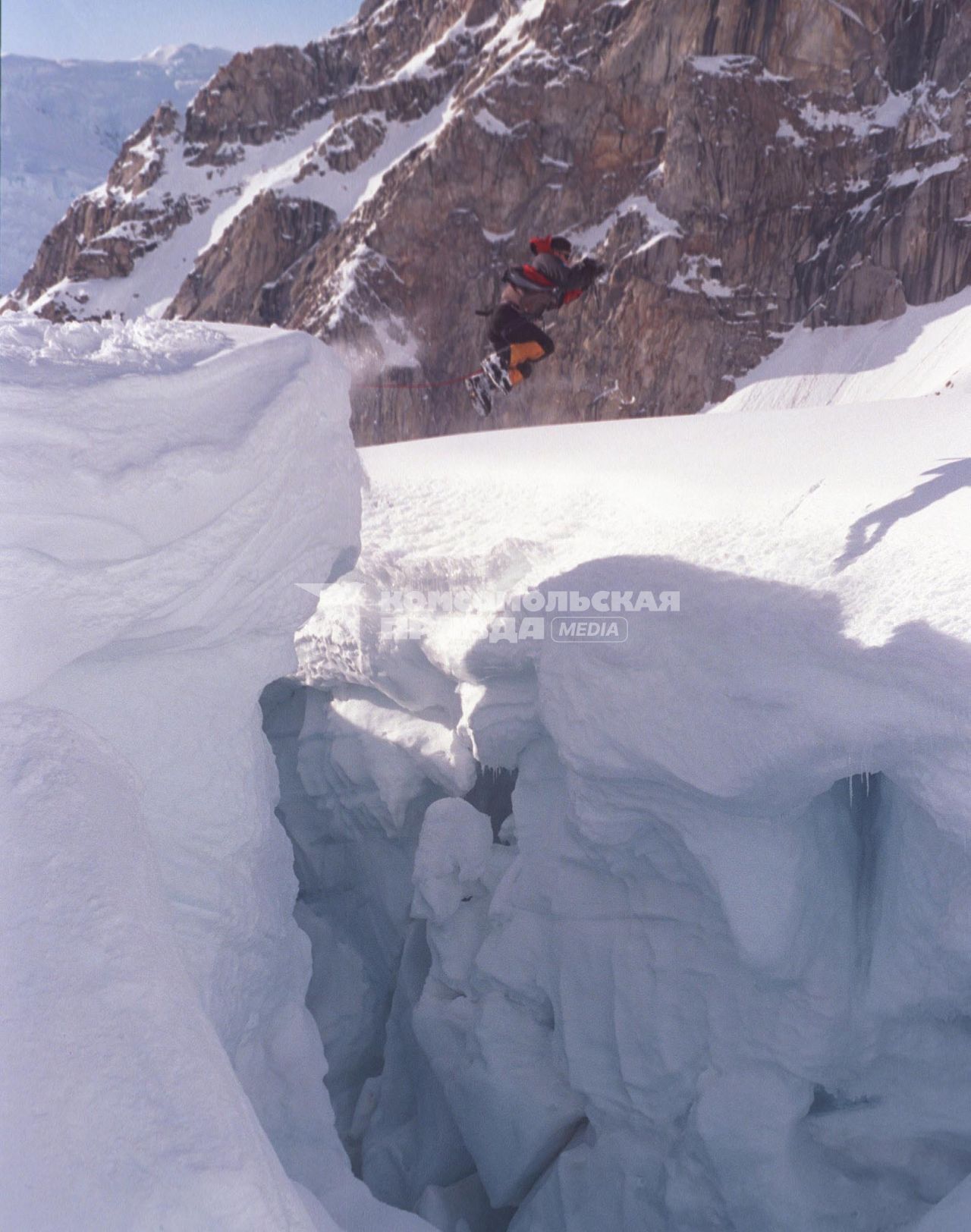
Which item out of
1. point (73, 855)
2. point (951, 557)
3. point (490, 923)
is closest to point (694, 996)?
point (490, 923)

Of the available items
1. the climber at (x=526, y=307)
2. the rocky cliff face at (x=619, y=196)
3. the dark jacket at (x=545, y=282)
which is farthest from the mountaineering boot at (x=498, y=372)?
the rocky cliff face at (x=619, y=196)

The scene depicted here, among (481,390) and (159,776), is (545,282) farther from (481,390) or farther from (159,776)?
(159,776)

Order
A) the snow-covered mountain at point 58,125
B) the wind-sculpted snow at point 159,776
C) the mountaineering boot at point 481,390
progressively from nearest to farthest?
the wind-sculpted snow at point 159,776 → the mountaineering boot at point 481,390 → the snow-covered mountain at point 58,125

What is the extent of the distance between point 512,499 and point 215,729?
3192 mm

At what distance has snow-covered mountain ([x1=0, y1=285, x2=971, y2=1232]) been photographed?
2.19m

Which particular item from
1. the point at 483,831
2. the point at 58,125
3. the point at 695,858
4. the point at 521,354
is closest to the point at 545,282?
the point at 521,354

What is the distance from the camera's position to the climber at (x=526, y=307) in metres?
6.38

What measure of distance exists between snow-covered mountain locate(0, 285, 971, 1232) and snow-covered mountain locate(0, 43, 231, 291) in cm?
5924

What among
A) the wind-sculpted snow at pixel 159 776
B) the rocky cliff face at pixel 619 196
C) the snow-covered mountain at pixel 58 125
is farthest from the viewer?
the snow-covered mountain at pixel 58 125

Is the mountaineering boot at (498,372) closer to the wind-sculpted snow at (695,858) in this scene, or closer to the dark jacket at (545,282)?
the dark jacket at (545,282)

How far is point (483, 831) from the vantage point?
4887 mm

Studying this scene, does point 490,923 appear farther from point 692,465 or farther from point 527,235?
point 527,235

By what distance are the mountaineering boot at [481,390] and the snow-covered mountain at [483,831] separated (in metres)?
2.84

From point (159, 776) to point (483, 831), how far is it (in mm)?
1998
